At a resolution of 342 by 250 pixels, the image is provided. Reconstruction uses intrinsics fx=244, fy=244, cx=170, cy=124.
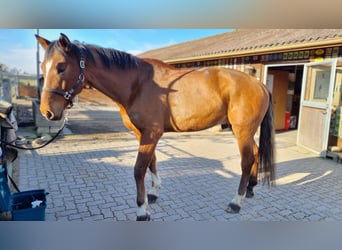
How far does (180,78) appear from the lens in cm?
206

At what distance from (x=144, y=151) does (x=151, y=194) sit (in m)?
0.65

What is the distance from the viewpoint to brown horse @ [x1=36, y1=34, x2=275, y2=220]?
5.44 feet

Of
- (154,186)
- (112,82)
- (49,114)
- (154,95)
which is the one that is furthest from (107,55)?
(154,186)

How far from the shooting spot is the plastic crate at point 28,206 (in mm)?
1807

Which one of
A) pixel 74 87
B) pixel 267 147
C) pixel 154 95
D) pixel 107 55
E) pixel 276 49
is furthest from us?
pixel 276 49

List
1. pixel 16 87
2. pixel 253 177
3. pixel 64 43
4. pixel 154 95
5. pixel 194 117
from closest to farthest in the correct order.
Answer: pixel 64 43 → pixel 154 95 → pixel 194 117 → pixel 253 177 → pixel 16 87

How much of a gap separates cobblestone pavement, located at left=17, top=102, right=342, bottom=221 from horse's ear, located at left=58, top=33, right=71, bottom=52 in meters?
1.39

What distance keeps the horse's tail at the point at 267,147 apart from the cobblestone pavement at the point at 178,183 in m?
0.31

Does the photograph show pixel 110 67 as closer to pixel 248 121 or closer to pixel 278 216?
pixel 248 121

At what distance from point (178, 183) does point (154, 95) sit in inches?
51.8

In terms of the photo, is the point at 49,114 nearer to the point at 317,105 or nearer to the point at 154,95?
the point at 154,95

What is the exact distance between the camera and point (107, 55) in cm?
184

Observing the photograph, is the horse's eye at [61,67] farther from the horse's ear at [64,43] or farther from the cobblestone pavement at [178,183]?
the cobblestone pavement at [178,183]

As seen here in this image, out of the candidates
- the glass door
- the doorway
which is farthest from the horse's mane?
the doorway
